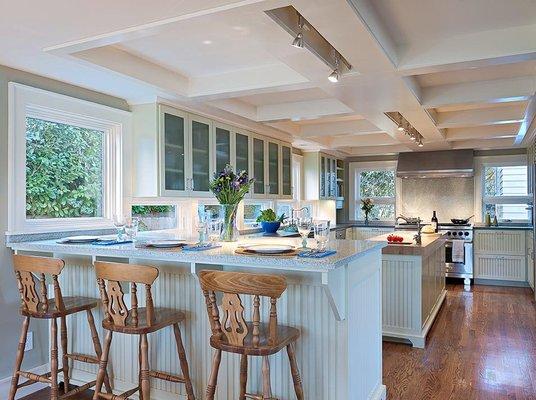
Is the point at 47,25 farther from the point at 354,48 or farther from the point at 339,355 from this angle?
the point at 339,355

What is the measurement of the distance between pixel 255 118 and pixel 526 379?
10.9 feet

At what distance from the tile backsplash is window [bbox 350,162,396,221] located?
21cm

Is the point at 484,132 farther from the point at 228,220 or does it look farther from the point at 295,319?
the point at 295,319

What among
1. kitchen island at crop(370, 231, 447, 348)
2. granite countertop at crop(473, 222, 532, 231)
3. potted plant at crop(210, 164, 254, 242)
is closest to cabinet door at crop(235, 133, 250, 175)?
kitchen island at crop(370, 231, 447, 348)

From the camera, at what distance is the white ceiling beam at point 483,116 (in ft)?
15.7

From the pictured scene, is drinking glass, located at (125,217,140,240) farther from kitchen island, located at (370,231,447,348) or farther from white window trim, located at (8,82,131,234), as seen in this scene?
kitchen island, located at (370,231,447,348)

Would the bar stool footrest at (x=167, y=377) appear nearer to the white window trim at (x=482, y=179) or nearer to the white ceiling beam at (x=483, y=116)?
the white ceiling beam at (x=483, y=116)

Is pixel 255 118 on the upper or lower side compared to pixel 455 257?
upper

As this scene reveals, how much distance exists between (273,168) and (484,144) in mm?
3549

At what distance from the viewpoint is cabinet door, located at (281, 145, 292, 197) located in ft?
19.8

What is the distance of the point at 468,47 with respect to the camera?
9.05 feet

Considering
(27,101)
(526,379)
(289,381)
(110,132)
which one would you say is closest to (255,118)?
(110,132)

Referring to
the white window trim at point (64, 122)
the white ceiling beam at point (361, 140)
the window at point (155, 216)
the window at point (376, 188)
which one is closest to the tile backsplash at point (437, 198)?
the window at point (376, 188)

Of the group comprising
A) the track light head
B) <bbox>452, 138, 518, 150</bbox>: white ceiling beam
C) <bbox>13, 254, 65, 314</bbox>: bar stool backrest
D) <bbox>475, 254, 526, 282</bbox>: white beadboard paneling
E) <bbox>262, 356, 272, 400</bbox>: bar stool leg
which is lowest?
<bbox>475, 254, 526, 282</bbox>: white beadboard paneling
